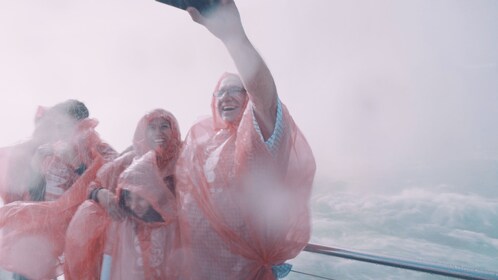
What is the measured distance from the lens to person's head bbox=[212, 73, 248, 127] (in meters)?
1.37

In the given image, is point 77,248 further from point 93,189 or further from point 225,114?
point 225,114

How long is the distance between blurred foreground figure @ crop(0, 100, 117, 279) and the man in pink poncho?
0.81m

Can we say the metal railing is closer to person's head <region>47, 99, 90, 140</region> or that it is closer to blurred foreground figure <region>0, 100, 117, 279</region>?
blurred foreground figure <region>0, 100, 117, 279</region>

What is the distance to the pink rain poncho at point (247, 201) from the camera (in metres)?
1.16

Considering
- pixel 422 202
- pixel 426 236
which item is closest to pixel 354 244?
pixel 426 236

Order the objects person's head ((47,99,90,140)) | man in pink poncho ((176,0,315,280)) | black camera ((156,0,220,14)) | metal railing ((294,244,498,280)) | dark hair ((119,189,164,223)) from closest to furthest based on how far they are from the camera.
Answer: black camera ((156,0,220,14)) → man in pink poncho ((176,0,315,280)) → metal railing ((294,244,498,280)) → dark hair ((119,189,164,223)) → person's head ((47,99,90,140))

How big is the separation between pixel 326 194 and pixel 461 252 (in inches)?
474

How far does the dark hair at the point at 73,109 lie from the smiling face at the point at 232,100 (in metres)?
1.24

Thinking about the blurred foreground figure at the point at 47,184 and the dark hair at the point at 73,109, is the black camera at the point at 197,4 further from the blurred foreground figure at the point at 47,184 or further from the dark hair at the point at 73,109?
the dark hair at the point at 73,109

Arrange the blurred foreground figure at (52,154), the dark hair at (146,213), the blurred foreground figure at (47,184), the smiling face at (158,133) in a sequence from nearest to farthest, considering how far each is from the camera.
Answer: the dark hair at (146,213) < the smiling face at (158,133) < the blurred foreground figure at (47,184) < the blurred foreground figure at (52,154)

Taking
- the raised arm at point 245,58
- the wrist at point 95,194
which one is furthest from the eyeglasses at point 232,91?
the wrist at point 95,194

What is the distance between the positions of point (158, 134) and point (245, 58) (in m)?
0.84

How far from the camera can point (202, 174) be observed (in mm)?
1365

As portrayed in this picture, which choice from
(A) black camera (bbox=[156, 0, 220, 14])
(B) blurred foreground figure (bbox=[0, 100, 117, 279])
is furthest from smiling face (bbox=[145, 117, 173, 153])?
(A) black camera (bbox=[156, 0, 220, 14])
